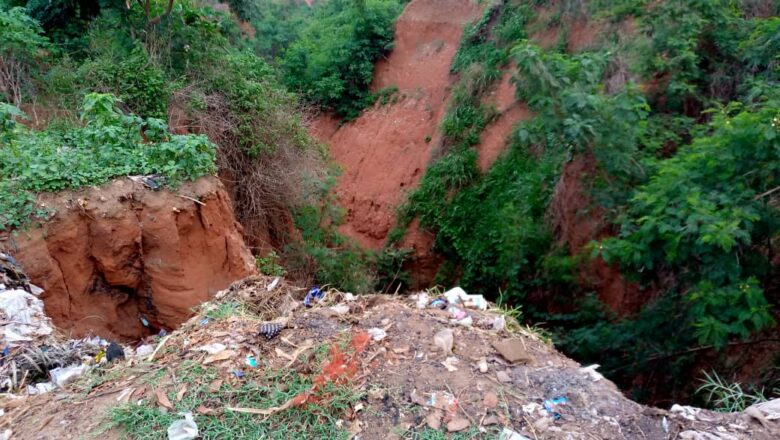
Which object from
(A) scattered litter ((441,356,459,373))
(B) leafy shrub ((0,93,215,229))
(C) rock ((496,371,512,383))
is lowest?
(C) rock ((496,371,512,383))

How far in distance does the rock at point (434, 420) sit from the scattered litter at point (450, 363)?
36 centimetres

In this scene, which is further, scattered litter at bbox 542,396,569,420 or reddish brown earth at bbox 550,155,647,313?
reddish brown earth at bbox 550,155,647,313

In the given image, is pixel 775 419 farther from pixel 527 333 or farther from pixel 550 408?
pixel 527 333

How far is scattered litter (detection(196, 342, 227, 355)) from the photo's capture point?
3.61 meters

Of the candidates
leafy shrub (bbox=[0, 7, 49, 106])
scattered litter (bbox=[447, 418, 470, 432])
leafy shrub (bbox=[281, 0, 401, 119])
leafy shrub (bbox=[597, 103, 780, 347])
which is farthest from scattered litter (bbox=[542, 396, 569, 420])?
leafy shrub (bbox=[281, 0, 401, 119])

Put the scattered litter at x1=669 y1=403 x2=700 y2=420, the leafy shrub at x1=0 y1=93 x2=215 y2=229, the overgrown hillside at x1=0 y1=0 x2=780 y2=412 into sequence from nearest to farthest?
the scattered litter at x1=669 y1=403 x2=700 y2=420 → the overgrown hillside at x1=0 y1=0 x2=780 y2=412 → the leafy shrub at x1=0 y1=93 x2=215 y2=229

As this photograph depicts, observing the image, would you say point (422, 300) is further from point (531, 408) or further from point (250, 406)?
point (250, 406)

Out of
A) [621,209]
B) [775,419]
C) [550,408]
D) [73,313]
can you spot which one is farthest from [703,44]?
[73,313]

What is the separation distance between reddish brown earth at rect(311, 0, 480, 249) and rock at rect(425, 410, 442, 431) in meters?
8.75

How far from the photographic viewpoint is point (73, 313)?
5.46 meters

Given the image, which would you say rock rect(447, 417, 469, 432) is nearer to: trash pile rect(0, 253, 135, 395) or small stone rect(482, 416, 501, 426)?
small stone rect(482, 416, 501, 426)

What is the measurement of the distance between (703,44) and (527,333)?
6.01m

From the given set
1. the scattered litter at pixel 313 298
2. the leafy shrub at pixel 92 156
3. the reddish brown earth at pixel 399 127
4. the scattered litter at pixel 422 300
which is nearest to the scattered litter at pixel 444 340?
the scattered litter at pixel 422 300

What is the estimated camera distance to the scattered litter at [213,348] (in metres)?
3.61
